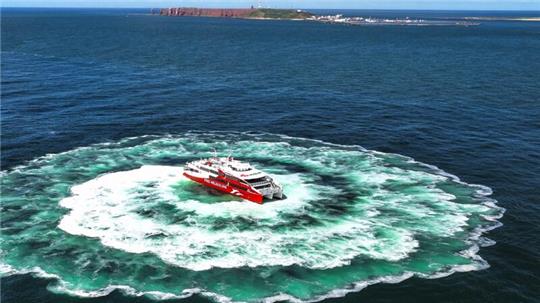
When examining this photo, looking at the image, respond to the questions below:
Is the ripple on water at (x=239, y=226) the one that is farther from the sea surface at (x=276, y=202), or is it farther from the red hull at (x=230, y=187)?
the red hull at (x=230, y=187)

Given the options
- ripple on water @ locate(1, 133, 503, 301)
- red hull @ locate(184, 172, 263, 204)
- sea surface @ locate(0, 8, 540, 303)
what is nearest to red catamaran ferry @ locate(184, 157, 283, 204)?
red hull @ locate(184, 172, 263, 204)

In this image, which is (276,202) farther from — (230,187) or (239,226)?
(239,226)

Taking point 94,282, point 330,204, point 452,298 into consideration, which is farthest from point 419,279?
point 94,282

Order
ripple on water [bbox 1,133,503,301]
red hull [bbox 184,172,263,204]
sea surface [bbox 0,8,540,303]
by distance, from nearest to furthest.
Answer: sea surface [bbox 0,8,540,303], ripple on water [bbox 1,133,503,301], red hull [bbox 184,172,263,204]

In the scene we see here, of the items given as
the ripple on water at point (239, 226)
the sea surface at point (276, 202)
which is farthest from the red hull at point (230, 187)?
the sea surface at point (276, 202)

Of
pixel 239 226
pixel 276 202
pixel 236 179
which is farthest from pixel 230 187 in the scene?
pixel 239 226

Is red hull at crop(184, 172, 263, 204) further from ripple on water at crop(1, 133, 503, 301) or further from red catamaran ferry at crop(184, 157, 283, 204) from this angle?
ripple on water at crop(1, 133, 503, 301)

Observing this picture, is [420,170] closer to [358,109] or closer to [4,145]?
[358,109]

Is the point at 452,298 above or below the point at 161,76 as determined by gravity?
below
